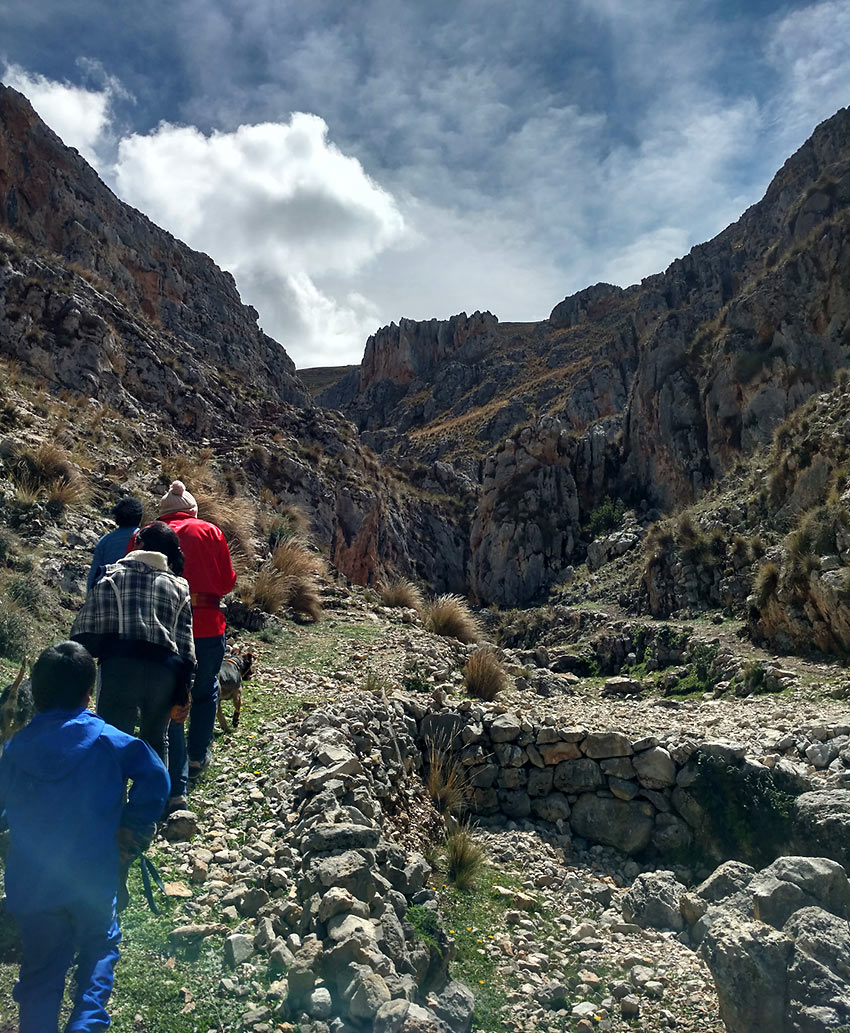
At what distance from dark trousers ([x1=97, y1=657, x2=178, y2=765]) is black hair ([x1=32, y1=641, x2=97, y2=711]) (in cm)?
100

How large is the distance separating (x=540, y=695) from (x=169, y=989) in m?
7.92

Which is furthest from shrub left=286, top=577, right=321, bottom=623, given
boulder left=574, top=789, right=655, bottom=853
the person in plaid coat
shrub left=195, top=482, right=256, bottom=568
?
the person in plaid coat

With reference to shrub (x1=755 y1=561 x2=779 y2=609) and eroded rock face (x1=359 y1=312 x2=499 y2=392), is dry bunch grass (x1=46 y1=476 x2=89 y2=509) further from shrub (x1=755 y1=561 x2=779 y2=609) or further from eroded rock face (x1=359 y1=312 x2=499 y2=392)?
eroded rock face (x1=359 y1=312 x2=499 y2=392)

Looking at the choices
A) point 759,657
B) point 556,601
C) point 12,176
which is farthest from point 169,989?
point 12,176

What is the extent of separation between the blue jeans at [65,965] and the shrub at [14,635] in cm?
362

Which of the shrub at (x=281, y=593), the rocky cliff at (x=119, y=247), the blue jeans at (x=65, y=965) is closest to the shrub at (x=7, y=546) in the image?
the shrub at (x=281, y=593)

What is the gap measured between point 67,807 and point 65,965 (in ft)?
1.79

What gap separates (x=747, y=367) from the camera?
90.4ft

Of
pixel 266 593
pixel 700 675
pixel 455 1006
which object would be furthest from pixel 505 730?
pixel 700 675

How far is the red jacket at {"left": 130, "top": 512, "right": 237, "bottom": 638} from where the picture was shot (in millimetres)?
4562

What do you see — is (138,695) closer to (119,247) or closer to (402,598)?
(402,598)

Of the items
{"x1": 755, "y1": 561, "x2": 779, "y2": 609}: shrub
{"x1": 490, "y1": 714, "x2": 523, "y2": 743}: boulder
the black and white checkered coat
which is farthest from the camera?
{"x1": 755, "y1": 561, "x2": 779, "y2": 609}: shrub

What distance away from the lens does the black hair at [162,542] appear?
3.86 metres

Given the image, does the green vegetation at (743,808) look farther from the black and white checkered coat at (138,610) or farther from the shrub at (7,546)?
the shrub at (7,546)
